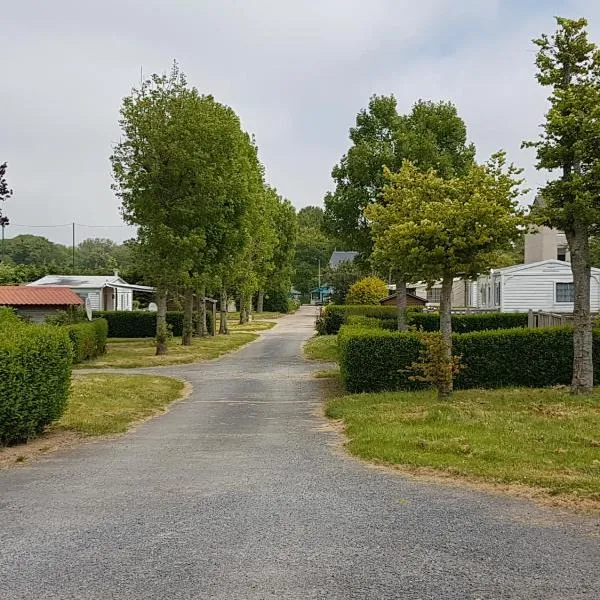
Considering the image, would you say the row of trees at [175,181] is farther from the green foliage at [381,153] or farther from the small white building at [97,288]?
the small white building at [97,288]

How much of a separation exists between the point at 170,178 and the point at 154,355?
6.29m

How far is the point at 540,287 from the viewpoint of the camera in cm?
3189

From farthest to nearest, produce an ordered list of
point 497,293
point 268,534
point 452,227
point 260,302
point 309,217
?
point 309,217 < point 260,302 < point 497,293 < point 452,227 < point 268,534

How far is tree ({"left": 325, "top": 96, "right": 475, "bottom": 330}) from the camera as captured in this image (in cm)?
2433

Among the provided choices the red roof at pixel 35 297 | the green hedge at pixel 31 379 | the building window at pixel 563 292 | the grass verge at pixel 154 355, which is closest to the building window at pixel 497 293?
the building window at pixel 563 292

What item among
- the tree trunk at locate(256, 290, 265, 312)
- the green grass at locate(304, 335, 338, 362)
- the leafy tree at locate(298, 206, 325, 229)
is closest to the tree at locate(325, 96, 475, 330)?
the green grass at locate(304, 335, 338, 362)

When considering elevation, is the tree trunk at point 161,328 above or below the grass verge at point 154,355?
above

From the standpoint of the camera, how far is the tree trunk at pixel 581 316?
12.3m

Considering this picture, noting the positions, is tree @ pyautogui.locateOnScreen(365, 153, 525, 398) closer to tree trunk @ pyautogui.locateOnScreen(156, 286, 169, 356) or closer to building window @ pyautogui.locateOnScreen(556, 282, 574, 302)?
tree trunk @ pyautogui.locateOnScreen(156, 286, 169, 356)

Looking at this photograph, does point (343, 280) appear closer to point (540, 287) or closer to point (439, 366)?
point (540, 287)

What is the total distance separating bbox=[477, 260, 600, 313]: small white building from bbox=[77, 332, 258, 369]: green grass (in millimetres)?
12030

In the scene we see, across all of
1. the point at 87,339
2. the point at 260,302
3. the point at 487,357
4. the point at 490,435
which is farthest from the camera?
the point at 260,302

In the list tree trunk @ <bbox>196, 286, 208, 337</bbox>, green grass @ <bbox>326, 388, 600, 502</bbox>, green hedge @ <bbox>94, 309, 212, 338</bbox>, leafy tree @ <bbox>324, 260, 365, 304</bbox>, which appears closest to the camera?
green grass @ <bbox>326, 388, 600, 502</bbox>

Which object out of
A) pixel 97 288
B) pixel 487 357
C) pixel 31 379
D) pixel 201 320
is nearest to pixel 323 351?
pixel 201 320
